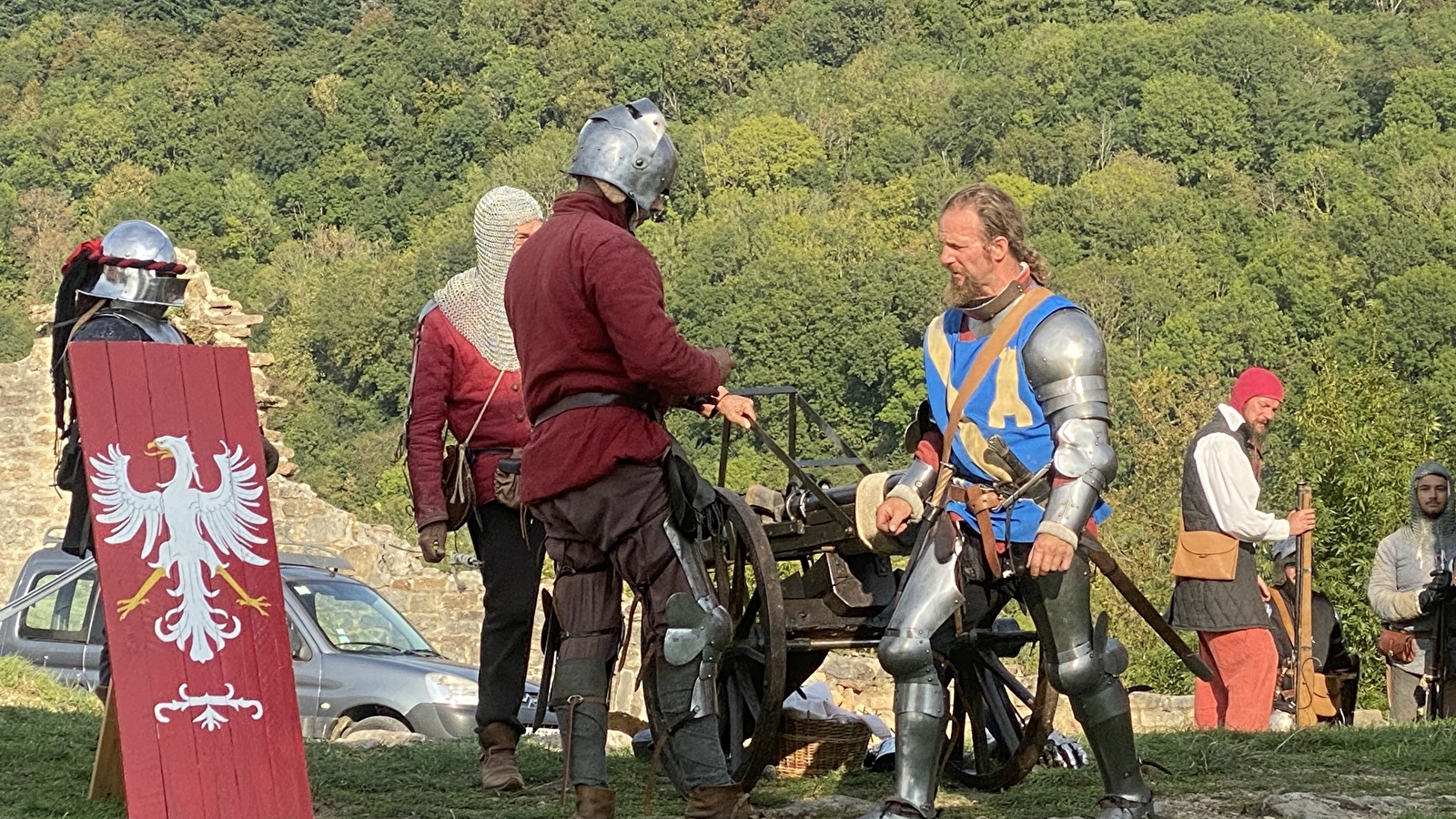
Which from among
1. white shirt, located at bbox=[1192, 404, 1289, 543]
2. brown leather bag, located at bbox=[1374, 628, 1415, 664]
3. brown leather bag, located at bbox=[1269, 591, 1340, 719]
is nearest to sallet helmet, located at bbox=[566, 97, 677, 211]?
white shirt, located at bbox=[1192, 404, 1289, 543]

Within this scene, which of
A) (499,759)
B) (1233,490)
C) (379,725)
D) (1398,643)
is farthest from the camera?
(379,725)

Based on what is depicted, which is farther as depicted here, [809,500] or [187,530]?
[809,500]

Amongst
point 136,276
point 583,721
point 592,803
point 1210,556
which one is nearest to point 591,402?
point 583,721

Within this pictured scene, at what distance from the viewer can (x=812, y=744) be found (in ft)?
21.7

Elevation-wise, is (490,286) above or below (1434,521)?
above

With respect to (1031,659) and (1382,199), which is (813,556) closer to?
(1031,659)

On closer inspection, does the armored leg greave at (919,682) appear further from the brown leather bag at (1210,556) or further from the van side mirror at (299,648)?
the van side mirror at (299,648)

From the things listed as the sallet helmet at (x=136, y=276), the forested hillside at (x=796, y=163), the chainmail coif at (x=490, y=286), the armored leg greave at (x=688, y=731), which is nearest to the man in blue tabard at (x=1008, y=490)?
the armored leg greave at (x=688, y=731)

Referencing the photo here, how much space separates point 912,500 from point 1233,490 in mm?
3296

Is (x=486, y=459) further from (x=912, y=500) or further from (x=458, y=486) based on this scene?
(x=912, y=500)

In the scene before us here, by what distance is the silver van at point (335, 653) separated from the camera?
1069 centimetres

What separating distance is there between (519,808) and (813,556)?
1.39m

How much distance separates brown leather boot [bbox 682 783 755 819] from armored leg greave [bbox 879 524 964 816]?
42cm

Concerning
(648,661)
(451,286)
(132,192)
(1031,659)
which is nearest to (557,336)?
(648,661)
